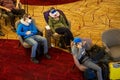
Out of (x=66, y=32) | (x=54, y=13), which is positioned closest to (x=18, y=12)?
(x=54, y=13)

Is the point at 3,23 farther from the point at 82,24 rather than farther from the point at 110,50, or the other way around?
the point at 110,50

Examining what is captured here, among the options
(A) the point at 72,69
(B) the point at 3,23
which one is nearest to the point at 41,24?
(B) the point at 3,23

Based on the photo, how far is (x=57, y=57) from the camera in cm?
775

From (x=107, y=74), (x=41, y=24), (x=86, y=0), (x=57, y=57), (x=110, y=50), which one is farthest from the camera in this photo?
(x=86, y=0)

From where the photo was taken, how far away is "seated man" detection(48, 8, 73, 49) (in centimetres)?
771

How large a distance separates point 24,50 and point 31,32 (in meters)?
0.65

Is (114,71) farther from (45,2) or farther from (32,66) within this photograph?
(45,2)

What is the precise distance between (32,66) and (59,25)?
1319 mm

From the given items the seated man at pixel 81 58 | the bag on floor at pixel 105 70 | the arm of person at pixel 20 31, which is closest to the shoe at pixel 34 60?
the arm of person at pixel 20 31

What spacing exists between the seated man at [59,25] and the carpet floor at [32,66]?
0.44 m

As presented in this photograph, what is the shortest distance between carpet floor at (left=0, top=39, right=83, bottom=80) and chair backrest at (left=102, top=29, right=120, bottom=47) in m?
0.97

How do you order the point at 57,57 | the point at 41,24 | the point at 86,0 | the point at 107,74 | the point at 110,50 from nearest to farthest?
the point at 107,74
the point at 110,50
the point at 57,57
the point at 41,24
the point at 86,0

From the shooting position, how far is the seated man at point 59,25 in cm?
771

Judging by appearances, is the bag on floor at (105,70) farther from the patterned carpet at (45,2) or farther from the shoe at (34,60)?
Answer: the patterned carpet at (45,2)
